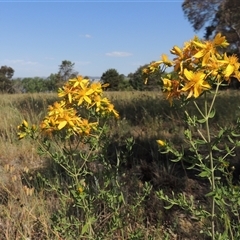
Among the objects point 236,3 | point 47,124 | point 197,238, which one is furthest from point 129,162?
point 236,3

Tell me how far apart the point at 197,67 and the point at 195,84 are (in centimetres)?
9

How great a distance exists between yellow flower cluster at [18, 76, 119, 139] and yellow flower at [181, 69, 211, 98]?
490 mm

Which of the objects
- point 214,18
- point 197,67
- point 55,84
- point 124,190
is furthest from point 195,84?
point 214,18

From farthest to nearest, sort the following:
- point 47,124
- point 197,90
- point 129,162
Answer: point 129,162 < point 47,124 < point 197,90

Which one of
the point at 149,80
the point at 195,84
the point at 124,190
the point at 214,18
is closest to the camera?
the point at 195,84

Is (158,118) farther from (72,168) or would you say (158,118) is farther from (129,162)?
(72,168)

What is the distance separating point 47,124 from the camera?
1503mm

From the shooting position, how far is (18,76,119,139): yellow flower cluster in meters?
1.49

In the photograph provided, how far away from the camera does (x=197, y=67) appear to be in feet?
4.12

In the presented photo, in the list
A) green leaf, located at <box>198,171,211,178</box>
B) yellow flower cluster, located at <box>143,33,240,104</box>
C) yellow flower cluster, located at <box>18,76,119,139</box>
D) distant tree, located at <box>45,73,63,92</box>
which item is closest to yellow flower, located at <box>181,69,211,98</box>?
yellow flower cluster, located at <box>143,33,240,104</box>

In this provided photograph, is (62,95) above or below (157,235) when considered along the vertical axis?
above

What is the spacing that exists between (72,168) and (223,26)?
48.0 feet

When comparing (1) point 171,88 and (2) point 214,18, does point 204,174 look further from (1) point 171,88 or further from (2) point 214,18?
(2) point 214,18

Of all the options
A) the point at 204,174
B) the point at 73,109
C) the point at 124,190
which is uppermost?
the point at 73,109
